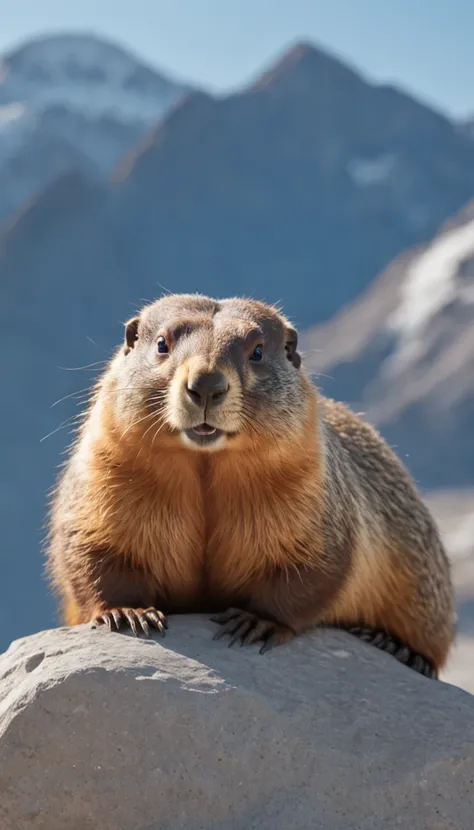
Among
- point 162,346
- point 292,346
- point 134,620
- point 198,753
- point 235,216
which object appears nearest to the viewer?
point 198,753

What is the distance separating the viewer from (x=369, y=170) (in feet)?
261

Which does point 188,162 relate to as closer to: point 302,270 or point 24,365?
point 302,270

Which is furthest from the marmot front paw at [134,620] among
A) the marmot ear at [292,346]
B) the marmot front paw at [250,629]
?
the marmot ear at [292,346]

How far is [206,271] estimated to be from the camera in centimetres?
7450

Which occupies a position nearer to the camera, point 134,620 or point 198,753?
point 198,753

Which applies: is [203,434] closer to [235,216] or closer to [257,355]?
[257,355]

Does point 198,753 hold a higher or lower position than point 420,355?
lower

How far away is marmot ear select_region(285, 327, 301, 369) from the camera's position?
5090 millimetres

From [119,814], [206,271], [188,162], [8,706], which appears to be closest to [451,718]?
[119,814]

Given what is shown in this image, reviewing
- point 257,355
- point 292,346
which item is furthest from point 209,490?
point 292,346

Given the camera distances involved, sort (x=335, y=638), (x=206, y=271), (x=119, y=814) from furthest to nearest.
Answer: (x=206, y=271) → (x=335, y=638) → (x=119, y=814)

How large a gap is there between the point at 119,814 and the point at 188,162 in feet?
259

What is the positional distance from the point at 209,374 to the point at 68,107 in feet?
317

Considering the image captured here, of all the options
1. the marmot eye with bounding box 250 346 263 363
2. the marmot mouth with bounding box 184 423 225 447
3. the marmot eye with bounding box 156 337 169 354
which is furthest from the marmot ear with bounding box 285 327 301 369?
the marmot mouth with bounding box 184 423 225 447
